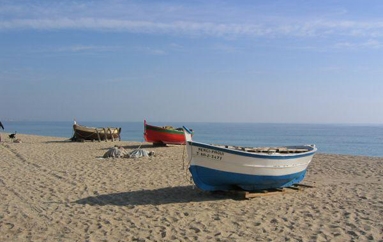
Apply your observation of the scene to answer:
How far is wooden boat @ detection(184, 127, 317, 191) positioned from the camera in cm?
911

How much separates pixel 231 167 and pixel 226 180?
385mm

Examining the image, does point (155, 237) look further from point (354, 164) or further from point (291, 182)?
point (354, 164)

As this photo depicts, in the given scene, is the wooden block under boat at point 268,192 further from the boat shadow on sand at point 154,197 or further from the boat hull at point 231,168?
the boat shadow on sand at point 154,197

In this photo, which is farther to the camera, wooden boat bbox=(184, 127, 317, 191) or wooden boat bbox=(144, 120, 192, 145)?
wooden boat bbox=(144, 120, 192, 145)

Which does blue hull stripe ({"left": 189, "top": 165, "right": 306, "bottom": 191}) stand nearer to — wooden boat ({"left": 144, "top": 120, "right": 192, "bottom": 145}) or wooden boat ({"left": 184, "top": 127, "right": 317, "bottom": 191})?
wooden boat ({"left": 184, "top": 127, "right": 317, "bottom": 191})

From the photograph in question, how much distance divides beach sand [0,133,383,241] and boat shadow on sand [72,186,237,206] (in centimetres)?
2

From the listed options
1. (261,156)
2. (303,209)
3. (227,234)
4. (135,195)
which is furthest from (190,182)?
(227,234)

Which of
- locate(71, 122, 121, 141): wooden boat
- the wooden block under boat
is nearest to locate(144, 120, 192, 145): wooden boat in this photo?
locate(71, 122, 121, 141): wooden boat

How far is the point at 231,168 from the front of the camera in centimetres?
916

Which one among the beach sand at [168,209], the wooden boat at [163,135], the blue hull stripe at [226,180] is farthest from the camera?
the wooden boat at [163,135]

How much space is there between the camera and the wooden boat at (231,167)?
9.11 m

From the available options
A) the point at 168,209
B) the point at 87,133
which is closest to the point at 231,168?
the point at 168,209

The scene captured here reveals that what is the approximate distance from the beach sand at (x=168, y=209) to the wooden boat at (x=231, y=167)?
35 centimetres

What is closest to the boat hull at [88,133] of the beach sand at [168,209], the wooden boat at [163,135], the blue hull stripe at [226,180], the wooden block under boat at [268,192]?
the wooden boat at [163,135]
